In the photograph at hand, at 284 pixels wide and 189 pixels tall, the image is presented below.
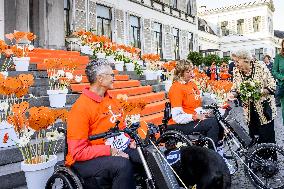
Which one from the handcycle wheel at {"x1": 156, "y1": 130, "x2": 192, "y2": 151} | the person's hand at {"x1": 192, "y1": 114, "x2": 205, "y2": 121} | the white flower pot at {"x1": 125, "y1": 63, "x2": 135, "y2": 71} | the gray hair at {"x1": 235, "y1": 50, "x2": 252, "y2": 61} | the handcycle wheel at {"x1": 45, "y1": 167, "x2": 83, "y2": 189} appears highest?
the white flower pot at {"x1": 125, "y1": 63, "x2": 135, "y2": 71}

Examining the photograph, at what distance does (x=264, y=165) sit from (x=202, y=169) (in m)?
1.48

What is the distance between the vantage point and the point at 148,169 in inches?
119

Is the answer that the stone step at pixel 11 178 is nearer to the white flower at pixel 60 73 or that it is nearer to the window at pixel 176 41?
the white flower at pixel 60 73

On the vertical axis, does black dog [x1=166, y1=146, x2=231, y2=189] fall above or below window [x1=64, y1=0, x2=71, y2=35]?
below

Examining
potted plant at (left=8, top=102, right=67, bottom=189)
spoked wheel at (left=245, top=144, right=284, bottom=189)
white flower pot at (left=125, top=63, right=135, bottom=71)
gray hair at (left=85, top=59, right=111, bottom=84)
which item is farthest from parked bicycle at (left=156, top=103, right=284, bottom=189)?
white flower pot at (left=125, top=63, right=135, bottom=71)

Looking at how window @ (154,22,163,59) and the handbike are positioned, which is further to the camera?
window @ (154,22,163,59)

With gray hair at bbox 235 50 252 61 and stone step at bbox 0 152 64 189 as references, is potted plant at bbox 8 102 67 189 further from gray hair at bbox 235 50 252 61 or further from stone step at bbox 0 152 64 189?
gray hair at bbox 235 50 252 61

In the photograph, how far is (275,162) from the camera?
4.43 metres

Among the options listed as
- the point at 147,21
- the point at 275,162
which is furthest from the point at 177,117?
the point at 147,21

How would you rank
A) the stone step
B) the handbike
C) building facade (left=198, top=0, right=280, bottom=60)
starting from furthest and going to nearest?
building facade (left=198, top=0, right=280, bottom=60), the stone step, the handbike

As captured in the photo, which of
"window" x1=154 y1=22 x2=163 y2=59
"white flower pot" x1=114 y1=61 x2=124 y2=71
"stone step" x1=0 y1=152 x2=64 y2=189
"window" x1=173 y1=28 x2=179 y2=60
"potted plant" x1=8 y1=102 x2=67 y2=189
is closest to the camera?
"potted plant" x1=8 y1=102 x2=67 y2=189

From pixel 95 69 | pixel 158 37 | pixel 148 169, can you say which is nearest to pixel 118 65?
pixel 95 69

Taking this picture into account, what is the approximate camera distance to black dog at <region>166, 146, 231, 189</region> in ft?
10.4

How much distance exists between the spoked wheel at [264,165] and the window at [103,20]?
12897 mm
